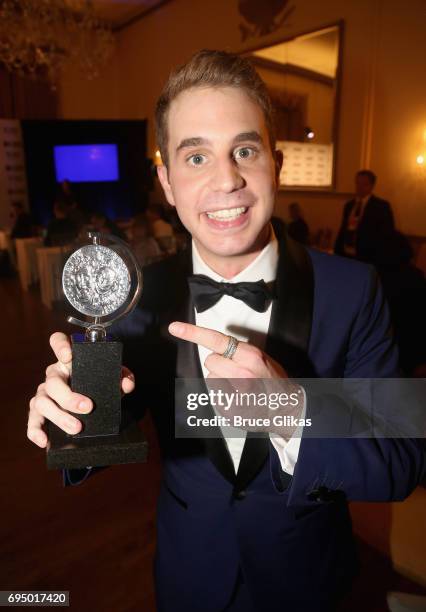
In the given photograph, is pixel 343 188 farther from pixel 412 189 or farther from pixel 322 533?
pixel 322 533

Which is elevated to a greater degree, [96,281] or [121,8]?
[121,8]

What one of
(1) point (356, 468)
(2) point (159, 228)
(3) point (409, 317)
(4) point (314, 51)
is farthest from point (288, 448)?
(4) point (314, 51)

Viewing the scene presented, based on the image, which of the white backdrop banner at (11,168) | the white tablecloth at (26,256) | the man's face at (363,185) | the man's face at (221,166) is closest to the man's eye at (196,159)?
the man's face at (221,166)

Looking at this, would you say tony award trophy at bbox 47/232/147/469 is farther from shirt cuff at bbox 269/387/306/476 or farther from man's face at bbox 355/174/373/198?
man's face at bbox 355/174/373/198

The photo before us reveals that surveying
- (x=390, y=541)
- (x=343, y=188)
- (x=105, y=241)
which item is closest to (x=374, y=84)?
(x=343, y=188)

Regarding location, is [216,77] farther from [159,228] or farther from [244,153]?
[159,228]

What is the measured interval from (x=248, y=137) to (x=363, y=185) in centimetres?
511

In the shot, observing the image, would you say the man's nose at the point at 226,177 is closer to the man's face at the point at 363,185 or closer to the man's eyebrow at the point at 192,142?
the man's eyebrow at the point at 192,142

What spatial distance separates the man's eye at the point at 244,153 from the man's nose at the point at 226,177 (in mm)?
27

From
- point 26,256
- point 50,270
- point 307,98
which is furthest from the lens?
point 26,256

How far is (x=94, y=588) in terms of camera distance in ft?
7.60

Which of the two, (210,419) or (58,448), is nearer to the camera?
(58,448)

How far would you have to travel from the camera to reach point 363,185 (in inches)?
228

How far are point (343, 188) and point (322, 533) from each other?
629 centimetres
